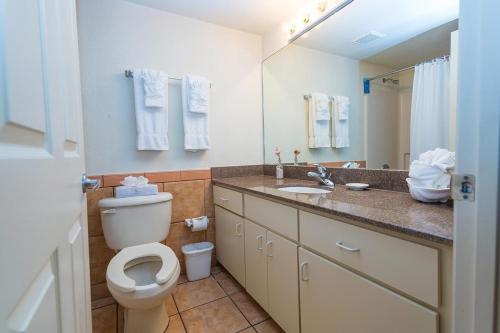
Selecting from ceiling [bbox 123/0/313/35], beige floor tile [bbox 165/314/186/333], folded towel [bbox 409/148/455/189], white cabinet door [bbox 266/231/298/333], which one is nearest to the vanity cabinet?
white cabinet door [bbox 266/231/298/333]

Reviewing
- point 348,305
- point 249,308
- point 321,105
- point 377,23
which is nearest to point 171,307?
point 249,308

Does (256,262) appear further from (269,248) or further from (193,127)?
(193,127)

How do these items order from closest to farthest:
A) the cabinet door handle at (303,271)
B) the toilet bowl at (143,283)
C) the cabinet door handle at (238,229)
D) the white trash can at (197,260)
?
the cabinet door handle at (303,271), the toilet bowl at (143,283), the cabinet door handle at (238,229), the white trash can at (197,260)

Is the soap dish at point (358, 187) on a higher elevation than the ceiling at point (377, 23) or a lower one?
lower

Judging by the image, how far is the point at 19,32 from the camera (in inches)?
13.7

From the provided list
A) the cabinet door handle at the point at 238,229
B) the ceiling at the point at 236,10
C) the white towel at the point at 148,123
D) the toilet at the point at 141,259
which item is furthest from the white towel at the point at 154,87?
the cabinet door handle at the point at 238,229

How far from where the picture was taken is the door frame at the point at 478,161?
0.40 metres

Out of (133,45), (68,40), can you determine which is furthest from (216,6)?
(68,40)

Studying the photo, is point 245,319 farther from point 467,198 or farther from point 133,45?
point 133,45

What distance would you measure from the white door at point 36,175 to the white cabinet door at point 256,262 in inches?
36.1

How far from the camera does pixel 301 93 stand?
2.04 meters

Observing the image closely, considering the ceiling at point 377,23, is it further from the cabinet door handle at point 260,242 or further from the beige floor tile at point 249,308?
the beige floor tile at point 249,308

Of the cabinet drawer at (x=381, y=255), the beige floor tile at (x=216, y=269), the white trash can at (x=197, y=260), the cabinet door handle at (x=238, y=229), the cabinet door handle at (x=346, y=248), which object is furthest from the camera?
the beige floor tile at (x=216, y=269)

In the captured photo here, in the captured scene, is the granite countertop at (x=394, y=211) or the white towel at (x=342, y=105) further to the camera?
the white towel at (x=342, y=105)
